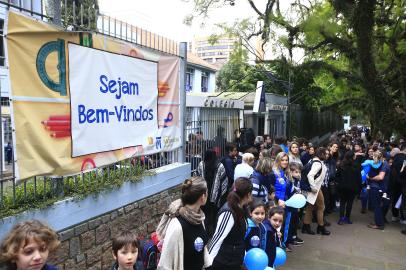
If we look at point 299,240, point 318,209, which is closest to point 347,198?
point 318,209

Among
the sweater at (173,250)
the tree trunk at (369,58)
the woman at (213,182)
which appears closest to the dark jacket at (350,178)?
the woman at (213,182)

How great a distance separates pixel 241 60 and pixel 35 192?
1687cm

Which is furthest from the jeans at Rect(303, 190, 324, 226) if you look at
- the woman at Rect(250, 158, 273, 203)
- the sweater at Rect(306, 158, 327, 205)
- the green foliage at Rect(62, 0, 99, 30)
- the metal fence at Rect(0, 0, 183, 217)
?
the green foliage at Rect(62, 0, 99, 30)

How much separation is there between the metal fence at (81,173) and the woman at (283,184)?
1981 mm

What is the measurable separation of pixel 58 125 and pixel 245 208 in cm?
217

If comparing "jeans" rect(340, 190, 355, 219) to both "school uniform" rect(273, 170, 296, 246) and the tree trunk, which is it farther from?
the tree trunk

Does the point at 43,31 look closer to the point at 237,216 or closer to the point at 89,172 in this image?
the point at 89,172

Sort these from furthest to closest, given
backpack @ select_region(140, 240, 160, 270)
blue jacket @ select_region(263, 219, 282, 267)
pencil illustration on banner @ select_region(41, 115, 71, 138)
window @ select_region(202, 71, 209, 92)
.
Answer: window @ select_region(202, 71, 209, 92), blue jacket @ select_region(263, 219, 282, 267), pencil illustration on banner @ select_region(41, 115, 71, 138), backpack @ select_region(140, 240, 160, 270)

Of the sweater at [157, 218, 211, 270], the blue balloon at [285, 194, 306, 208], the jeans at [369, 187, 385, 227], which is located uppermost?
the sweater at [157, 218, 211, 270]

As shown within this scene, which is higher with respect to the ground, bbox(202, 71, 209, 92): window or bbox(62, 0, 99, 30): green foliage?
bbox(202, 71, 209, 92): window

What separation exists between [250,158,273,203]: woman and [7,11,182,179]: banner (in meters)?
1.65

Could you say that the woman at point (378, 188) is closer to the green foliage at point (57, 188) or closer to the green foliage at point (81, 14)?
the green foliage at point (57, 188)

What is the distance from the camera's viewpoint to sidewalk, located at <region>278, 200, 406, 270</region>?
5.89 meters

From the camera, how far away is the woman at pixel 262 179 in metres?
5.57
